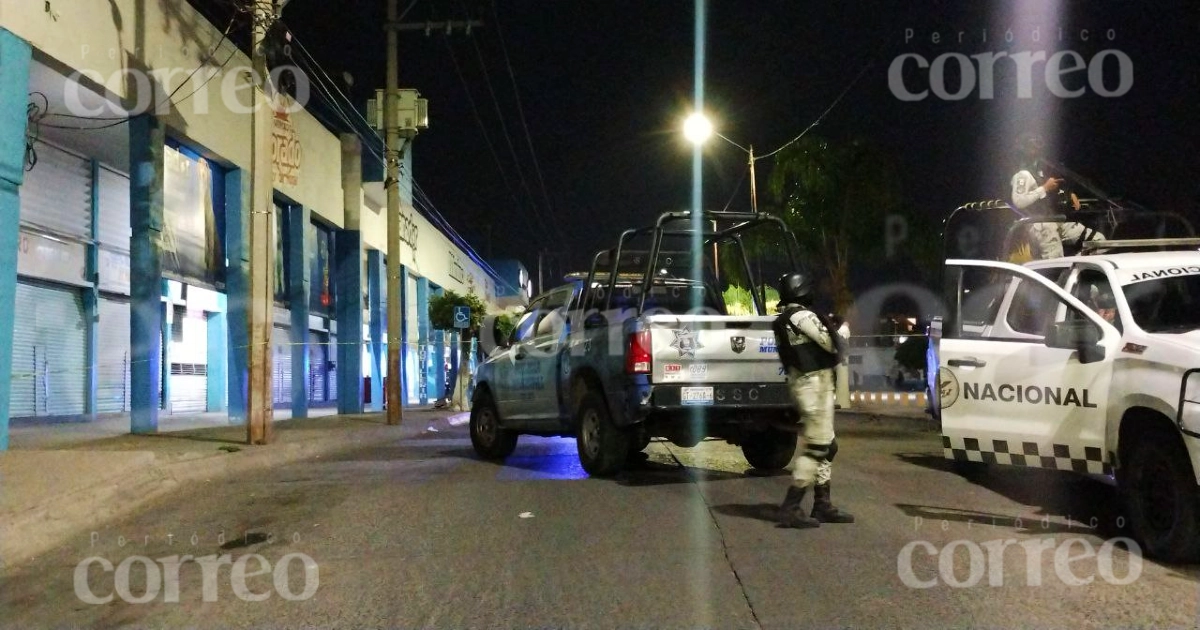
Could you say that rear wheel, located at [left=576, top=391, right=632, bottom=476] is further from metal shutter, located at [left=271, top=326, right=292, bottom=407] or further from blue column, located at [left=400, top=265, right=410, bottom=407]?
blue column, located at [left=400, top=265, right=410, bottom=407]

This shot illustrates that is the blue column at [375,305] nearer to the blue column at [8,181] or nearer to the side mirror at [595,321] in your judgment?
the blue column at [8,181]

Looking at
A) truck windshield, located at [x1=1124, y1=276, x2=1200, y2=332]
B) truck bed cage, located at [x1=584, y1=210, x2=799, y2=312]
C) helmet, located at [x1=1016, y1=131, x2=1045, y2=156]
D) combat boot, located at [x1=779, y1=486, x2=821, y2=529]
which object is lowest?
combat boot, located at [x1=779, y1=486, x2=821, y2=529]

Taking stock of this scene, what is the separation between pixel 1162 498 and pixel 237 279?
16.1m

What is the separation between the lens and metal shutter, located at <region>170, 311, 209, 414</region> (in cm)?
2111

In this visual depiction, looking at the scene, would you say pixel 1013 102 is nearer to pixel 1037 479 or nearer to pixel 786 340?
pixel 1037 479

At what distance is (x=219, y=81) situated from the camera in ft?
59.2

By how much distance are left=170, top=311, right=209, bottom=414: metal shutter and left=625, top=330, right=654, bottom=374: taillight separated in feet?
49.1

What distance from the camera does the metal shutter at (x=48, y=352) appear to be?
1598 cm

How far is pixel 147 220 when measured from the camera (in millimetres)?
15336

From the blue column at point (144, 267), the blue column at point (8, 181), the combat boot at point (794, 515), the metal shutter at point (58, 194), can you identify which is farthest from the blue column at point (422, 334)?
the combat boot at point (794, 515)

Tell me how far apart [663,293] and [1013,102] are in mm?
8617

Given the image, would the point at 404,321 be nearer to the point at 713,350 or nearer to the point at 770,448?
the point at 770,448

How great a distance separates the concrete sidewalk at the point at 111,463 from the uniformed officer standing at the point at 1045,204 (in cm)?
912

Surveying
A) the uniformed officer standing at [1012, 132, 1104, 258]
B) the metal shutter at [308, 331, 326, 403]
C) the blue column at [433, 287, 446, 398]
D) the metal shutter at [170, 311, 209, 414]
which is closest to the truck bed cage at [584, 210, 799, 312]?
the uniformed officer standing at [1012, 132, 1104, 258]
